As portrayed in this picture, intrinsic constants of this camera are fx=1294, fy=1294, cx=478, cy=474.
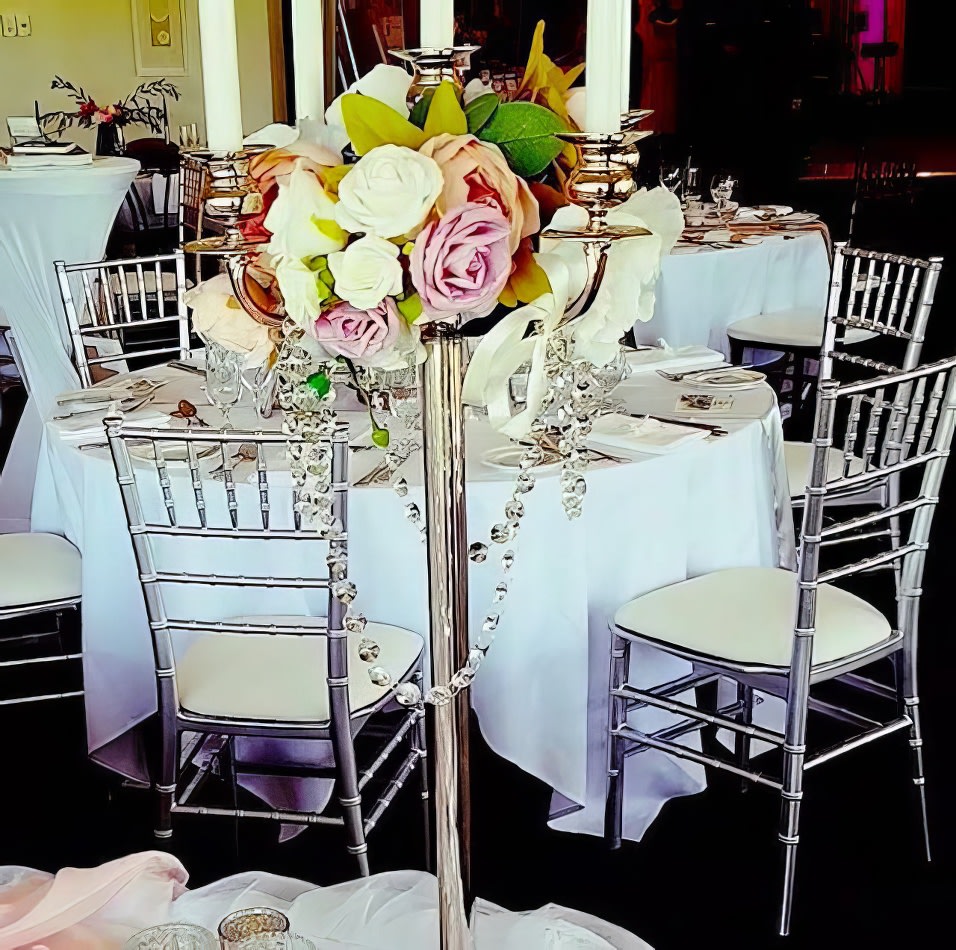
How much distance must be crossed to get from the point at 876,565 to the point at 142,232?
16.9 ft

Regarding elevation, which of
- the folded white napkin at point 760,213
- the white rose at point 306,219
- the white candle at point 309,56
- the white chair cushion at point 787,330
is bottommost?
the white chair cushion at point 787,330

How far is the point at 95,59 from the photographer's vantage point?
26.5 ft

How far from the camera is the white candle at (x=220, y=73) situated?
88 cm

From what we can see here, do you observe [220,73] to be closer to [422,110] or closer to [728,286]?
[422,110]

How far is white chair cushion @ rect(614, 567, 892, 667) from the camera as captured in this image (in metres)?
2.29

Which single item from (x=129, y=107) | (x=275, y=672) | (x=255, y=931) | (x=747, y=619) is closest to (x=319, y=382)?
(x=255, y=931)

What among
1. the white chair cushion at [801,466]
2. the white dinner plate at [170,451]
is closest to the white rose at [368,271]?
the white dinner plate at [170,451]

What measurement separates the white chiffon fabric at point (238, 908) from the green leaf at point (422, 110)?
0.68m

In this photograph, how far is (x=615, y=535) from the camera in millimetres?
2434

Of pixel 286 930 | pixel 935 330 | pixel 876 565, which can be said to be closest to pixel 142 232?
pixel 935 330

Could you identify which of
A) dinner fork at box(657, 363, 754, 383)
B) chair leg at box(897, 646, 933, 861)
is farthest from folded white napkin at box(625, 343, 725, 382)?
chair leg at box(897, 646, 933, 861)

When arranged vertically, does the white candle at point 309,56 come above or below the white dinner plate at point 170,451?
above

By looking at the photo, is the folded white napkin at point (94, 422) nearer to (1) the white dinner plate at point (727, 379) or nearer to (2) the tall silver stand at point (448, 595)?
(1) the white dinner plate at point (727, 379)

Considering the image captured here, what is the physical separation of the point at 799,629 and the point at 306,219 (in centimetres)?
153
